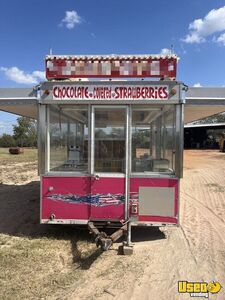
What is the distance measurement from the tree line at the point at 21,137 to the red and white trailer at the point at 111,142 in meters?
55.2

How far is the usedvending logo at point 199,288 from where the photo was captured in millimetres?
4098

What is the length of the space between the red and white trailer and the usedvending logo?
1.44m

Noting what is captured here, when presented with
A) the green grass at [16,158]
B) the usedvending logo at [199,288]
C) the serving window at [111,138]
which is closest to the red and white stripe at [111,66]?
the serving window at [111,138]

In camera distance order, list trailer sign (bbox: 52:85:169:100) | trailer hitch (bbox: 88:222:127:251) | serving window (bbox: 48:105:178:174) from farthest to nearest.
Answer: serving window (bbox: 48:105:178:174)
trailer sign (bbox: 52:85:169:100)
trailer hitch (bbox: 88:222:127:251)

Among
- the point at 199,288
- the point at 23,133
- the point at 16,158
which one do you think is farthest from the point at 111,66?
the point at 23,133

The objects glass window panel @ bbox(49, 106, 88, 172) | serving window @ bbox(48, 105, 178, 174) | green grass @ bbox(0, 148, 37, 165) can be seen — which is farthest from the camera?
green grass @ bbox(0, 148, 37, 165)

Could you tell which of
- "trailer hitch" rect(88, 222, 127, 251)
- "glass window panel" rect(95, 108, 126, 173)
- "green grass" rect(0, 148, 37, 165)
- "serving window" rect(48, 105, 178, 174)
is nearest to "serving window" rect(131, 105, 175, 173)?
"serving window" rect(48, 105, 178, 174)

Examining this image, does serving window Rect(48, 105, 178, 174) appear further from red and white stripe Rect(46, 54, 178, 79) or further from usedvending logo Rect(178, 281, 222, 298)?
usedvending logo Rect(178, 281, 222, 298)

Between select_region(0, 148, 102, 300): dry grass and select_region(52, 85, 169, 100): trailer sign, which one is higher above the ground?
select_region(52, 85, 169, 100): trailer sign

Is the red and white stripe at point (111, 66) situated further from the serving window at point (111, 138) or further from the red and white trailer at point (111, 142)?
the serving window at point (111, 138)

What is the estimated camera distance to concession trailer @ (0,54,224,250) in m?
5.57

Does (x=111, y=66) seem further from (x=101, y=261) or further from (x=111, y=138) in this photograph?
(x=101, y=261)

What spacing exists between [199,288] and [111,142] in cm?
270

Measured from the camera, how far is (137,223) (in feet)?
18.7
